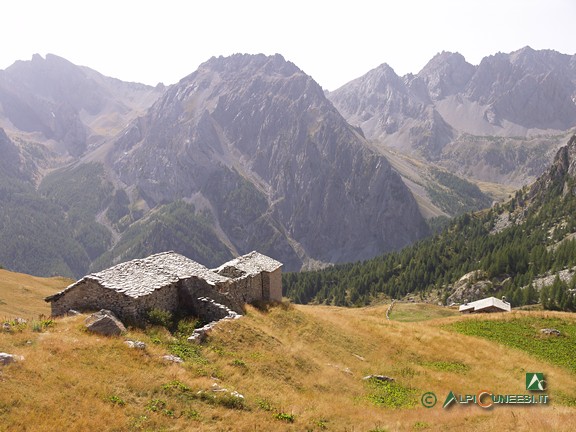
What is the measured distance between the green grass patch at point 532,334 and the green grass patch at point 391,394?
19.0m

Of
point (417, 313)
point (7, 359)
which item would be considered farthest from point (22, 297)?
point (417, 313)

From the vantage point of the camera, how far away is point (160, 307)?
29.0m

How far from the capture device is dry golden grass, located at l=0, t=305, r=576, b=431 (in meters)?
16.8

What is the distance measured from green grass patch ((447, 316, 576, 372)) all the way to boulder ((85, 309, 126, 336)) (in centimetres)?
3728

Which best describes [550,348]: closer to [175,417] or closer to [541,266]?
[175,417]

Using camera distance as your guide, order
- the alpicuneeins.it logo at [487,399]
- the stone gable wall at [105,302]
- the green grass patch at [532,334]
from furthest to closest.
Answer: the green grass patch at [532,334] → the stone gable wall at [105,302] → the alpicuneeins.it logo at [487,399]

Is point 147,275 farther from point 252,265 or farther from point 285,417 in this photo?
point 285,417

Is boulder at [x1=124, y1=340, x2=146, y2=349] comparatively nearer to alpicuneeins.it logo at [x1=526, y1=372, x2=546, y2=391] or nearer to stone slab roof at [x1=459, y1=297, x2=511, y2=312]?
alpicuneeins.it logo at [x1=526, y1=372, x2=546, y2=391]

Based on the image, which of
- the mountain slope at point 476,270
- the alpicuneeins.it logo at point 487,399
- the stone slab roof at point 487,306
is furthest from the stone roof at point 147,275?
the mountain slope at point 476,270

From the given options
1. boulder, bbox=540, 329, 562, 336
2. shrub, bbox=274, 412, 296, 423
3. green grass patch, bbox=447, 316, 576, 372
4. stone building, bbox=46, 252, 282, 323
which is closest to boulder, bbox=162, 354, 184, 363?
stone building, bbox=46, 252, 282, 323

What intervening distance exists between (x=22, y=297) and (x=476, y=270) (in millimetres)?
130554

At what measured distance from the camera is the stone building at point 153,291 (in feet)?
88.9

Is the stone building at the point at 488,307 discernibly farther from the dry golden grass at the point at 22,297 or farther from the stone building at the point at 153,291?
the dry golden grass at the point at 22,297

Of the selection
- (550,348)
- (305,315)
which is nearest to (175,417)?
(305,315)
